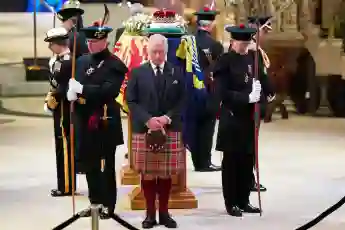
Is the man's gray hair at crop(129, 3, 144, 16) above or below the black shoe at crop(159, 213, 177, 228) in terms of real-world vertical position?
above

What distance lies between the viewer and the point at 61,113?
283 inches

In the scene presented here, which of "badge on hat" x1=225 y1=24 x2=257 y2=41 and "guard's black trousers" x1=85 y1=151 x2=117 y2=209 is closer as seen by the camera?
"guard's black trousers" x1=85 y1=151 x2=117 y2=209

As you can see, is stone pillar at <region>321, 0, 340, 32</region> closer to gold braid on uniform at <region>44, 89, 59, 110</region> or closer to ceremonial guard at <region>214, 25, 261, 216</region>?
ceremonial guard at <region>214, 25, 261, 216</region>

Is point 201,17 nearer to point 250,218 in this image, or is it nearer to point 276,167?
point 276,167

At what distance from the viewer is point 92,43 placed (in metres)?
6.34

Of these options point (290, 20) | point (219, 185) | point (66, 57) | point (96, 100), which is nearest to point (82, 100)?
point (96, 100)

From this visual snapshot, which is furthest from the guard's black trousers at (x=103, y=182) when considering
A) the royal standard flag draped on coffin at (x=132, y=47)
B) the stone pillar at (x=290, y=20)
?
the stone pillar at (x=290, y=20)

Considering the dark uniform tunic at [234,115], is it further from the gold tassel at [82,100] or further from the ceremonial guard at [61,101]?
the ceremonial guard at [61,101]

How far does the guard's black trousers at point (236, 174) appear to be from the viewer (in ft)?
22.1

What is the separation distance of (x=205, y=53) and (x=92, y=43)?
201cm

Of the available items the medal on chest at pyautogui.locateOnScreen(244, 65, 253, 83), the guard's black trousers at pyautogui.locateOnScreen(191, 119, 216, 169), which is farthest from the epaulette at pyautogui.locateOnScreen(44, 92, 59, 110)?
the guard's black trousers at pyautogui.locateOnScreen(191, 119, 216, 169)

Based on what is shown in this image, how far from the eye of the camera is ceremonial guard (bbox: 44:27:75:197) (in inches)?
270

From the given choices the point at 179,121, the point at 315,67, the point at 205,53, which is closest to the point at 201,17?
the point at 205,53

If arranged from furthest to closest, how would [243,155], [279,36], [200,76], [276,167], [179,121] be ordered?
1. [279,36]
2. [276,167]
3. [200,76]
4. [243,155]
5. [179,121]
